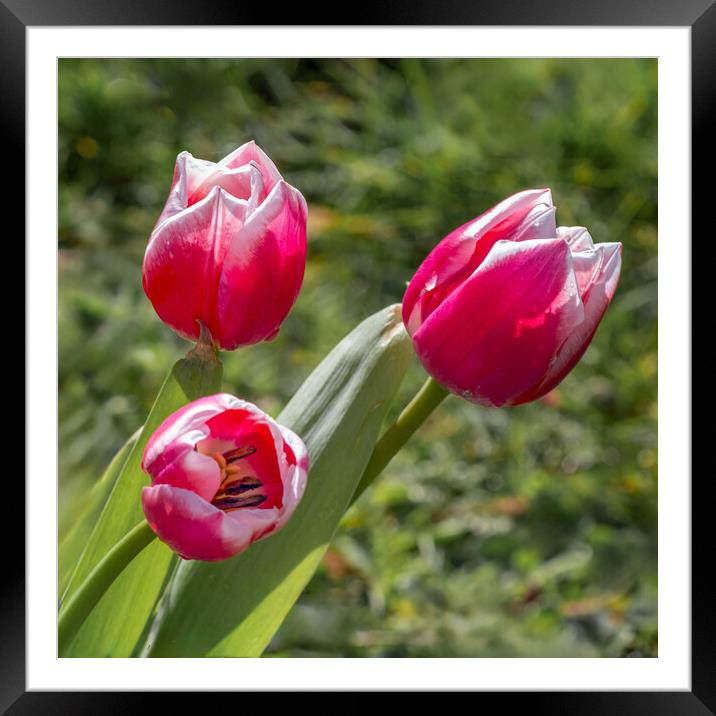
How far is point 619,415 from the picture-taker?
115 centimetres

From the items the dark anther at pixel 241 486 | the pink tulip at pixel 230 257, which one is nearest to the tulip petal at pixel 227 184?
the pink tulip at pixel 230 257

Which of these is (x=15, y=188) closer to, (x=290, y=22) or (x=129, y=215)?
(x=290, y=22)

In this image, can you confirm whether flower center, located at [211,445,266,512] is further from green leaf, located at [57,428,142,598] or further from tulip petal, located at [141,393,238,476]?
green leaf, located at [57,428,142,598]

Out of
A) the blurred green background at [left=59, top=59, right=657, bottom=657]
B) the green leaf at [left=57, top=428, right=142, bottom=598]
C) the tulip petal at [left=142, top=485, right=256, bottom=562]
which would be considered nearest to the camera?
the tulip petal at [left=142, top=485, right=256, bottom=562]

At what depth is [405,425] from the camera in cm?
38

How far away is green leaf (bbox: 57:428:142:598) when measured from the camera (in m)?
0.45

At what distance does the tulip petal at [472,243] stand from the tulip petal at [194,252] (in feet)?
0.23

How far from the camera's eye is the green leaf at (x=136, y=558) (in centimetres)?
39

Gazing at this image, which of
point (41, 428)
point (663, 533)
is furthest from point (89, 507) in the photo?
point (663, 533)

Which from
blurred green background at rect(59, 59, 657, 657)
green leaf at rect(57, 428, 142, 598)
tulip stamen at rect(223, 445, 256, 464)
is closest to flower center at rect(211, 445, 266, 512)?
tulip stamen at rect(223, 445, 256, 464)

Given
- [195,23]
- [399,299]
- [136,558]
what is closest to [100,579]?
[136,558]

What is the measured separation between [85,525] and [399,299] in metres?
0.78

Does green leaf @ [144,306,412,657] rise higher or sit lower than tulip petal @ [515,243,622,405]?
lower

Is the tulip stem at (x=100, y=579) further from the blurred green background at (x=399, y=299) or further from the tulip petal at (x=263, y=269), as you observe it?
the blurred green background at (x=399, y=299)
